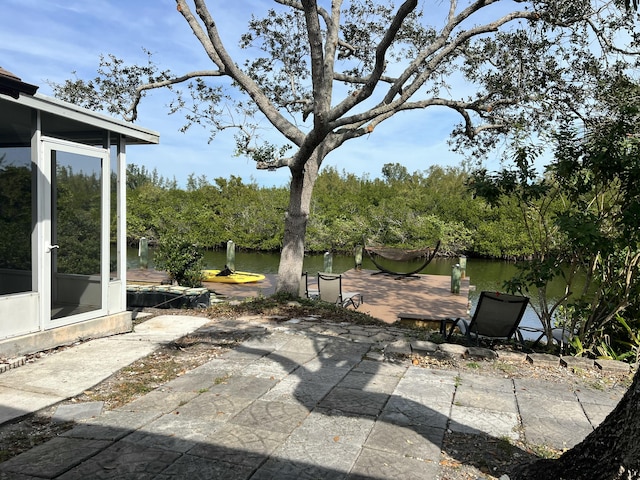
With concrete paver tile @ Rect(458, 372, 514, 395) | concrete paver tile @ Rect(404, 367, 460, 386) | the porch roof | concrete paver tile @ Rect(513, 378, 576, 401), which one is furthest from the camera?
the porch roof

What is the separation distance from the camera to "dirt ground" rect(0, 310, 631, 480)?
239cm

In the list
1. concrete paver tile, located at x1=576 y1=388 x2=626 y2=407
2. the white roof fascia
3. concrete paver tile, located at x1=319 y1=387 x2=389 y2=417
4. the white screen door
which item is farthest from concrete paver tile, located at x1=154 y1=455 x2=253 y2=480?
the white roof fascia

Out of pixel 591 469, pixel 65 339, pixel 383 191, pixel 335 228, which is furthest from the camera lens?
pixel 383 191

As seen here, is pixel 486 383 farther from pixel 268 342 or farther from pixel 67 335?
pixel 67 335

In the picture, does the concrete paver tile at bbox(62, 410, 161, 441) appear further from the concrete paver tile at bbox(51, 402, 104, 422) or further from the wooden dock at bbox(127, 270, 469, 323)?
the wooden dock at bbox(127, 270, 469, 323)

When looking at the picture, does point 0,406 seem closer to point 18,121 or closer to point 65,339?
point 65,339

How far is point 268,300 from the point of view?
714 centimetres

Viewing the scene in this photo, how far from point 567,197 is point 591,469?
3525 millimetres

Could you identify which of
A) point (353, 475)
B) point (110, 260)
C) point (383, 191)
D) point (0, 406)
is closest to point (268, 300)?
point (110, 260)

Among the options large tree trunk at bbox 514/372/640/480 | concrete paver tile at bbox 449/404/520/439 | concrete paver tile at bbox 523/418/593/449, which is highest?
large tree trunk at bbox 514/372/640/480

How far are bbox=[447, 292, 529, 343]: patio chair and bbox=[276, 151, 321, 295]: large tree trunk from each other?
3516mm

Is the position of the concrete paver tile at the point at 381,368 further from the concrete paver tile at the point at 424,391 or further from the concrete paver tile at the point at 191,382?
the concrete paver tile at the point at 191,382

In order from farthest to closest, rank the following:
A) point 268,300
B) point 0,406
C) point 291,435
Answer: point 268,300 < point 0,406 < point 291,435

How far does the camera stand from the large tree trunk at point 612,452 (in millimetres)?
1597
